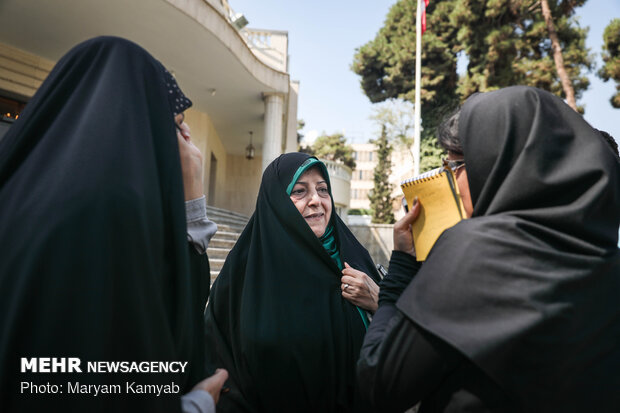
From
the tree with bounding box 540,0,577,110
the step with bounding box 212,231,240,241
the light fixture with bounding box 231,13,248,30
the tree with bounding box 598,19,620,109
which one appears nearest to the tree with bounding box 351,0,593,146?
the tree with bounding box 540,0,577,110

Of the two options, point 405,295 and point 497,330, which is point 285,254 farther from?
point 497,330

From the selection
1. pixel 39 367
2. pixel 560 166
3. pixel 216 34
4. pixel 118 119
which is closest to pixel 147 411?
pixel 39 367

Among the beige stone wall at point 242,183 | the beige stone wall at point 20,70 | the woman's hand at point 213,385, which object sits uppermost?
the beige stone wall at point 20,70

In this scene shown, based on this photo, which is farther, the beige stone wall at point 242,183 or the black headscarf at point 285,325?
the beige stone wall at point 242,183

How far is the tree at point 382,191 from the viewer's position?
20.6m

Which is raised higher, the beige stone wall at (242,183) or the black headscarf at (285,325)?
the beige stone wall at (242,183)

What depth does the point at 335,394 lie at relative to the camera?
5.65ft

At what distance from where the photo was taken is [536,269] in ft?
3.11

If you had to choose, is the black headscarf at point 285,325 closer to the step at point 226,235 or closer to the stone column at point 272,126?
the step at point 226,235

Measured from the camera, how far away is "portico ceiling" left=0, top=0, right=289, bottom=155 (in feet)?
21.6

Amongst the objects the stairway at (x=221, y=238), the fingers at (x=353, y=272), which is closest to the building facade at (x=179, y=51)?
the stairway at (x=221, y=238)

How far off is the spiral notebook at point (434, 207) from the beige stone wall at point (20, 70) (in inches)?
351

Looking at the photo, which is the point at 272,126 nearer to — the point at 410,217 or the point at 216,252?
the point at 216,252

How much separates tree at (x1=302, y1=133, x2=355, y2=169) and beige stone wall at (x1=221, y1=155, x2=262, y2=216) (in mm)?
9283
